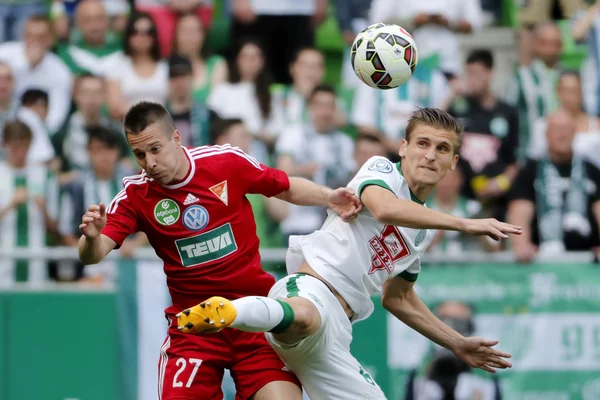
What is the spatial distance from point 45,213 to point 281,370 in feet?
13.8

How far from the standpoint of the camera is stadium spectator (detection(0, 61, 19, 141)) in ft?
35.1

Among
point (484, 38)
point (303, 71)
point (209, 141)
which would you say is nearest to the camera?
point (209, 141)

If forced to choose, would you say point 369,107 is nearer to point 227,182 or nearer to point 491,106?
point 491,106

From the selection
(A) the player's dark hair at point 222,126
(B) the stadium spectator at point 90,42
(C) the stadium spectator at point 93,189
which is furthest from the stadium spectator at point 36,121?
(A) the player's dark hair at point 222,126

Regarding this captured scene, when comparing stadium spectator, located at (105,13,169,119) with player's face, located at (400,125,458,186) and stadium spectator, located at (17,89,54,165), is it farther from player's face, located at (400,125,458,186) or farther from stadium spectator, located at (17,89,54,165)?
player's face, located at (400,125,458,186)

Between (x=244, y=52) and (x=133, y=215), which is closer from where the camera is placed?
(x=133, y=215)

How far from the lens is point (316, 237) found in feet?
21.5

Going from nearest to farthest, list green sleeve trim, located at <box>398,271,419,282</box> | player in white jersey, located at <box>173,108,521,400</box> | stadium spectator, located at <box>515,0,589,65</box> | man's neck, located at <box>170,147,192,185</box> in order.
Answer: player in white jersey, located at <box>173,108,521,400</box> < man's neck, located at <box>170,147,192,185</box> < green sleeve trim, located at <box>398,271,419,282</box> < stadium spectator, located at <box>515,0,589,65</box>

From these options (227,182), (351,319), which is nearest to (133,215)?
(227,182)

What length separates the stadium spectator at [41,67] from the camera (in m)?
10.8

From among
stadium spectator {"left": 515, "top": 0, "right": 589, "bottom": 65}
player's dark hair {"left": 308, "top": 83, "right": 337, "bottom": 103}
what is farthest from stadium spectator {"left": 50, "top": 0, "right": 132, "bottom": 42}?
stadium spectator {"left": 515, "top": 0, "right": 589, "bottom": 65}

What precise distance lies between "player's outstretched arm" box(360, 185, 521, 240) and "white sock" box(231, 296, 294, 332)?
0.81 meters

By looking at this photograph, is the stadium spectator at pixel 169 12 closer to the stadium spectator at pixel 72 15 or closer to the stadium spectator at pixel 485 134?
the stadium spectator at pixel 72 15

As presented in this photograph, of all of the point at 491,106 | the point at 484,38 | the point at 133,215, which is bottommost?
the point at 133,215
